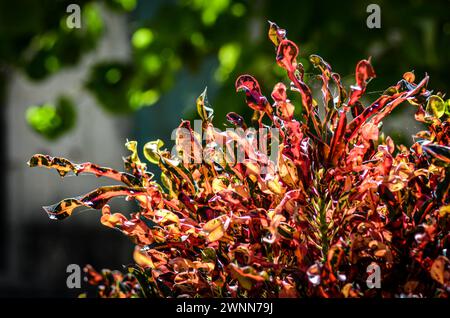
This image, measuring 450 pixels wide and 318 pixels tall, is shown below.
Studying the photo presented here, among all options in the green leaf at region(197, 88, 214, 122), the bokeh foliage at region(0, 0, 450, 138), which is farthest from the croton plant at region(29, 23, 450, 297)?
the bokeh foliage at region(0, 0, 450, 138)

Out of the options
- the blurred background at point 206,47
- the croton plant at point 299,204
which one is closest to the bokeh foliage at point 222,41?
the blurred background at point 206,47

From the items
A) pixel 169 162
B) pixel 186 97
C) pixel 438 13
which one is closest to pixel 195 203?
pixel 169 162

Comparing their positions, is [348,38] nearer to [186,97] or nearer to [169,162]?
[169,162]

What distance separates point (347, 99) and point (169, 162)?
0.44 ft

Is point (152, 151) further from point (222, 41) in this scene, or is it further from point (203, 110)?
point (222, 41)

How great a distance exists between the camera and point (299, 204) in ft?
1.32

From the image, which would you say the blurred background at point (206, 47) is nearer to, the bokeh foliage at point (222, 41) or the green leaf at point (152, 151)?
the bokeh foliage at point (222, 41)

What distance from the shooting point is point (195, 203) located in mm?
446

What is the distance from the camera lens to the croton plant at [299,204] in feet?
1.26

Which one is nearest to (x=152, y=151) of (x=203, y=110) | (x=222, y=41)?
(x=203, y=110)

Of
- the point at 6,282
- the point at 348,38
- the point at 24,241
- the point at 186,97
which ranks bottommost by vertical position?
the point at 6,282
